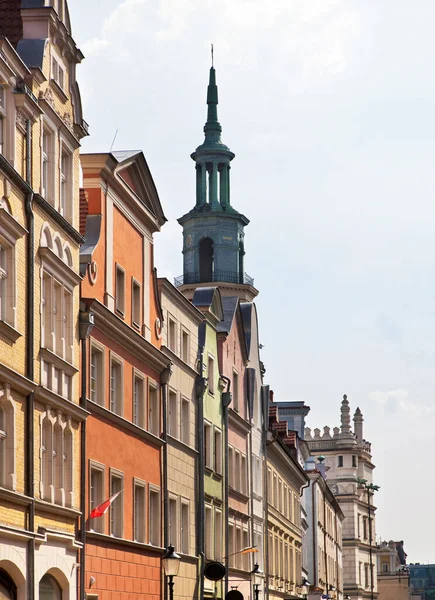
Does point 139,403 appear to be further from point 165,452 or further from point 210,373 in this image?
point 210,373

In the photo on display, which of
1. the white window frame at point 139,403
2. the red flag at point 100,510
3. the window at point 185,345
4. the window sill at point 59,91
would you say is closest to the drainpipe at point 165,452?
the white window frame at point 139,403

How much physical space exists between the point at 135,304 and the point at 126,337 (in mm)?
2330

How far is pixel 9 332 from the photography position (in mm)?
27078

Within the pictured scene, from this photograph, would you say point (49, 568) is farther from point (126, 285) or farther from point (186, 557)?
point (186, 557)

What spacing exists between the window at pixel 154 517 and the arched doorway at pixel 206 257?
2786 inches

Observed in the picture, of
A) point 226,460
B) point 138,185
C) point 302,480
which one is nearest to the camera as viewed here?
point 138,185

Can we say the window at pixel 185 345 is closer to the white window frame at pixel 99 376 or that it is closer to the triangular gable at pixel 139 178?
the triangular gable at pixel 139 178

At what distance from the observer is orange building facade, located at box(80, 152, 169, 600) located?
1329 inches

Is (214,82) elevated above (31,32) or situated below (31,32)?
above

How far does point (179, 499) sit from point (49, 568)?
13.7 meters

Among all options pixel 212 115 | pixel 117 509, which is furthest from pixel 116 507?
pixel 212 115

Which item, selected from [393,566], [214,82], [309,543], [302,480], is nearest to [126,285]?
[302,480]

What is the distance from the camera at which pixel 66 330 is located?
3141cm

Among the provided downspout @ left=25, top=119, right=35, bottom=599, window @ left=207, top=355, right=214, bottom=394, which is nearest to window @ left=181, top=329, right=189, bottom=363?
window @ left=207, top=355, right=214, bottom=394
